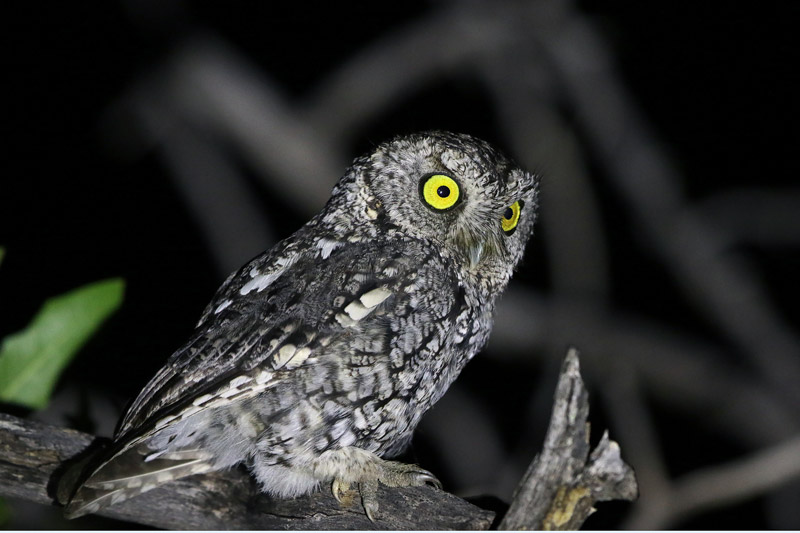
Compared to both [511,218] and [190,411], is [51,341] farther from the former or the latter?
[511,218]

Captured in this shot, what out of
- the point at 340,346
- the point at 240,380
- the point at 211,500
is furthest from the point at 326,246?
the point at 211,500

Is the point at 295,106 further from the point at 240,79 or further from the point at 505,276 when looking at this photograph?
the point at 505,276

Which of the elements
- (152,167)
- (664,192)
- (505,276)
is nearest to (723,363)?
(664,192)

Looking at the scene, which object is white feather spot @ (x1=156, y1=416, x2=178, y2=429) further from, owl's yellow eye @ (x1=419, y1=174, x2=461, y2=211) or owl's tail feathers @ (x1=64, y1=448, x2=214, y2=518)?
owl's yellow eye @ (x1=419, y1=174, x2=461, y2=211)

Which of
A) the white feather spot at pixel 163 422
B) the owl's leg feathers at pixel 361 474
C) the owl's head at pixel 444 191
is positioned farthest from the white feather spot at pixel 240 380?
the owl's head at pixel 444 191

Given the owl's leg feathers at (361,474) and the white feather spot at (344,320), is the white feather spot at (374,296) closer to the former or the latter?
the white feather spot at (344,320)

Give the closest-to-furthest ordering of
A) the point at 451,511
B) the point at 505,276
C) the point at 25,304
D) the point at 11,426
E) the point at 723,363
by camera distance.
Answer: the point at 451,511
the point at 11,426
the point at 505,276
the point at 25,304
the point at 723,363

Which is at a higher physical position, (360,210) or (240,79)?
(240,79)

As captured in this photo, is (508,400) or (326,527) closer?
(326,527)
